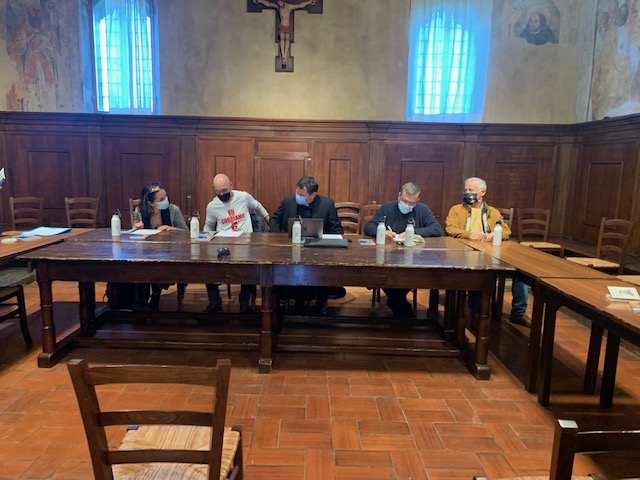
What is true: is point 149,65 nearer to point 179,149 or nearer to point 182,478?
point 179,149

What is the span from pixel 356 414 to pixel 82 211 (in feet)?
14.3

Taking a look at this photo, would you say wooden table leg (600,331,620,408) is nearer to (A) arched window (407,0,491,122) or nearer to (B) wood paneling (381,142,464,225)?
(B) wood paneling (381,142,464,225)

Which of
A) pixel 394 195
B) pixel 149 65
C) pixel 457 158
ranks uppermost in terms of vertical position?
pixel 149 65

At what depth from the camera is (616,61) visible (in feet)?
17.8

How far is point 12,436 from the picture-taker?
2.25 metres

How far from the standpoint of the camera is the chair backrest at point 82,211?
533cm

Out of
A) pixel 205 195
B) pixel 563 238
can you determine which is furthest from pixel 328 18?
pixel 563 238

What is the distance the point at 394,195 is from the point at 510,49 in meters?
2.61

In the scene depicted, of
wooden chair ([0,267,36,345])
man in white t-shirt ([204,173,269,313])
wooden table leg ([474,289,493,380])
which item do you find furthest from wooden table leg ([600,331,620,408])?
wooden chair ([0,267,36,345])

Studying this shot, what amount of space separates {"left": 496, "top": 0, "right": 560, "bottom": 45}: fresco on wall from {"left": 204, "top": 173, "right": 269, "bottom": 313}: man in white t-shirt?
4490 millimetres

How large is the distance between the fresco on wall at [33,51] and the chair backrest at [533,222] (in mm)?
6495

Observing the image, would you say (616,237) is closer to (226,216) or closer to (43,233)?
(226,216)

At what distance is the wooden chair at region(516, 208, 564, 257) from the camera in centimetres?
514

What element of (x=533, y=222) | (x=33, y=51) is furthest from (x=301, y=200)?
(x=33, y=51)
